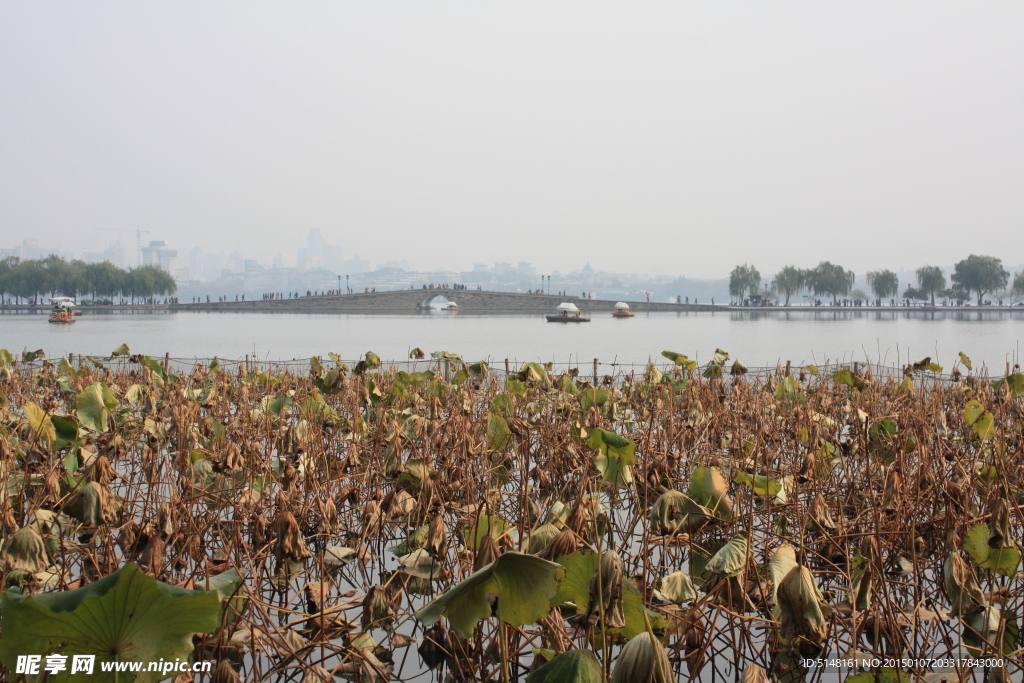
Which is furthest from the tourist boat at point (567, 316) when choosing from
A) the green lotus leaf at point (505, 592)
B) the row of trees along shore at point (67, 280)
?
the green lotus leaf at point (505, 592)

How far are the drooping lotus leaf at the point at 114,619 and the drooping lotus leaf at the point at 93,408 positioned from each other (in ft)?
12.0

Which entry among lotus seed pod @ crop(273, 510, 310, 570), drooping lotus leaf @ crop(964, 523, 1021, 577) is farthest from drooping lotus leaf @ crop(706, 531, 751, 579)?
lotus seed pod @ crop(273, 510, 310, 570)

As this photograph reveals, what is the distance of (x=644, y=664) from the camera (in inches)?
70.6

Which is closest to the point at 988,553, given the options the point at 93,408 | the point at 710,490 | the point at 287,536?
the point at 710,490

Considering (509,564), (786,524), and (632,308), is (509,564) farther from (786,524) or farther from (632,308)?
(632,308)

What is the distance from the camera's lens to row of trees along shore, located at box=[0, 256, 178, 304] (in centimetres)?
7988

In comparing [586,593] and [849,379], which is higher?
[849,379]

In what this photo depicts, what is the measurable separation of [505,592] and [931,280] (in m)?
97.0

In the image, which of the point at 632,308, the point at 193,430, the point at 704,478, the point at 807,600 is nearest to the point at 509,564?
the point at 807,600

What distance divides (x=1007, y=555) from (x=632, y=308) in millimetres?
81697

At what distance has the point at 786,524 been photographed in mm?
3787

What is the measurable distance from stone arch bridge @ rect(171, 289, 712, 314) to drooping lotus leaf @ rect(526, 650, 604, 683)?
7876 cm

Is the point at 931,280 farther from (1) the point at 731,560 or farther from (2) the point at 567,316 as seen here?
(1) the point at 731,560

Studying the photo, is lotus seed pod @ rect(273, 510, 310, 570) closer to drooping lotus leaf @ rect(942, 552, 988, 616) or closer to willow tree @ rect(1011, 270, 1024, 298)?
drooping lotus leaf @ rect(942, 552, 988, 616)
